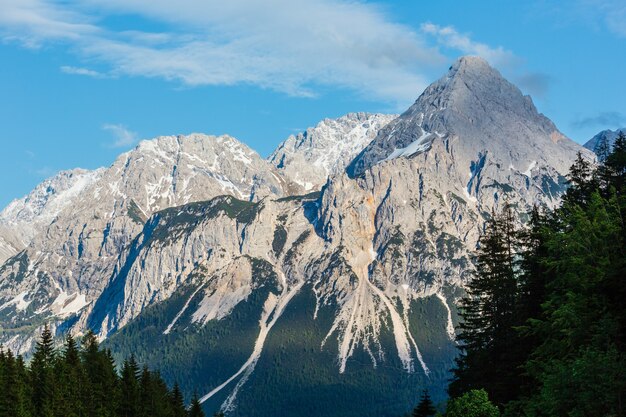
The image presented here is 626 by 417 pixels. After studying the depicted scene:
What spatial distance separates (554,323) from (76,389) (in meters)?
72.0

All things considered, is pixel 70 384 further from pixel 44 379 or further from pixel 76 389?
pixel 44 379

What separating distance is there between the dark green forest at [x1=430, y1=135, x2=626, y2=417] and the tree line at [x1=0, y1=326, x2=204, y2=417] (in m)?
49.6

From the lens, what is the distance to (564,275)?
7481cm

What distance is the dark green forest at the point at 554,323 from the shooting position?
59812mm

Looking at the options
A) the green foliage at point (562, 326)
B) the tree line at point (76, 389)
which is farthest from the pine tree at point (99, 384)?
the green foliage at point (562, 326)

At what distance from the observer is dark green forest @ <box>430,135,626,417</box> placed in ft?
196

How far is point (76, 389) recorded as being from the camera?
119 m

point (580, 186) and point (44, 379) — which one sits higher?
point (580, 186)

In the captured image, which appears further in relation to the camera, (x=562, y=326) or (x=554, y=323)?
(x=562, y=326)

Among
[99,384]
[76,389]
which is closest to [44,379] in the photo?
[76,389]

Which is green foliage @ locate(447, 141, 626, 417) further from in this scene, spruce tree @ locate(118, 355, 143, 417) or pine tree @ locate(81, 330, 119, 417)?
pine tree @ locate(81, 330, 119, 417)

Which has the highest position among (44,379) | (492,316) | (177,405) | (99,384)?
(44,379)

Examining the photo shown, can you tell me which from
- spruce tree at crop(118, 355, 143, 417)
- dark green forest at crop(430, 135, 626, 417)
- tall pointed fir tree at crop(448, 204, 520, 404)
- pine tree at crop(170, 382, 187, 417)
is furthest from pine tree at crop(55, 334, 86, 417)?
dark green forest at crop(430, 135, 626, 417)

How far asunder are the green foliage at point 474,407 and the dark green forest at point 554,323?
8 cm
